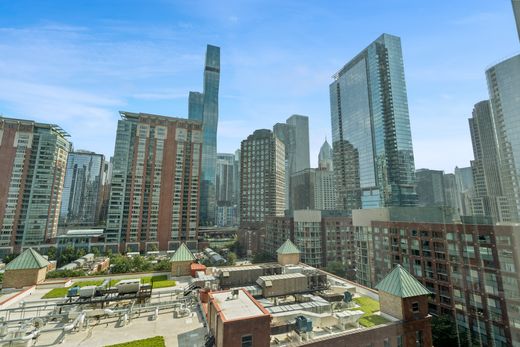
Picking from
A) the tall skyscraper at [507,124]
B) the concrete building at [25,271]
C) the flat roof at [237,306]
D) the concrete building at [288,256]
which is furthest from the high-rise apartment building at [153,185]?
the tall skyscraper at [507,124]

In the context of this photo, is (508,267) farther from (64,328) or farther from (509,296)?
(64,328)

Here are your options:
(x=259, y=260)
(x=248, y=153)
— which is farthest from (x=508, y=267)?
(x=248, y=153)

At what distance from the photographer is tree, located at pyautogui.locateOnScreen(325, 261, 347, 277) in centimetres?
8462

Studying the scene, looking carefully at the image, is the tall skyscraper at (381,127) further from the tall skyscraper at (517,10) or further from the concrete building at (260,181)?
the tall skyscraper at (517,10)

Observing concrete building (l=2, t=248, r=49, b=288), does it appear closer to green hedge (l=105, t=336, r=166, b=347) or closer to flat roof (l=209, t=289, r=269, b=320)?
green hedge (l=105, t=336, r=166, b=347)

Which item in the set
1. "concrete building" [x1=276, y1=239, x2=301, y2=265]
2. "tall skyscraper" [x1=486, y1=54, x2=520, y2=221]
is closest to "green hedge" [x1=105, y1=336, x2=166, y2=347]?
"concrete building" [x1=276, y1=239, x2=301, y2=265]

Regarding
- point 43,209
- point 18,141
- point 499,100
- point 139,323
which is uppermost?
point 18,141

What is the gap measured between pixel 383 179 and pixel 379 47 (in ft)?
275

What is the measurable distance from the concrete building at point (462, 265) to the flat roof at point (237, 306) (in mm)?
34169

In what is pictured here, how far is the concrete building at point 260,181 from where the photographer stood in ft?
460

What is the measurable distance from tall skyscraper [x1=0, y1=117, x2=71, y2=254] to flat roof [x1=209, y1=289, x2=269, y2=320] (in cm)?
12304

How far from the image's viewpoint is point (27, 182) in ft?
349

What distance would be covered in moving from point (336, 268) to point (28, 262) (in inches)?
3222

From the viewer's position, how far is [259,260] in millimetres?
109375
